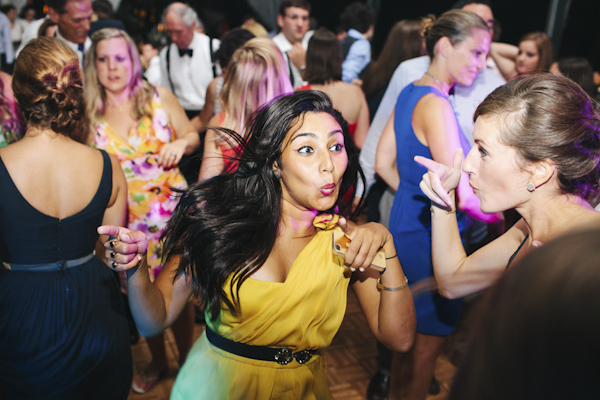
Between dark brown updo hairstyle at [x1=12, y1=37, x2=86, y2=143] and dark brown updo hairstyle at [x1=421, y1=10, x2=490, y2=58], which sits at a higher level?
dark brown updo hairstyle at [x1=421, y1=10, x2=490, y2=58]

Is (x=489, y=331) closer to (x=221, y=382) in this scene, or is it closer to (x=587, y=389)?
(x=587, y=389)

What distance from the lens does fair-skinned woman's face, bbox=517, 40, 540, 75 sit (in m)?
4.20

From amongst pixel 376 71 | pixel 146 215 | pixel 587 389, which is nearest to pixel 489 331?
pixel 587 389

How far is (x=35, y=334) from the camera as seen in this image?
186cm

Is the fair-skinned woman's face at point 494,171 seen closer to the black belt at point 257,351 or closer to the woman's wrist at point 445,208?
the woman's wrist at point 445,208

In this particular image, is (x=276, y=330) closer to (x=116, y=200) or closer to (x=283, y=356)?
(x=283, y=356)

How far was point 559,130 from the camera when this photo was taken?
49.6 inches

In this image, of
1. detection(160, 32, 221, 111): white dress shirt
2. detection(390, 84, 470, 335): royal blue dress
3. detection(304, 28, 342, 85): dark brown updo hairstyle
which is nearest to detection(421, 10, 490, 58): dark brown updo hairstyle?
detection(390, 84, 470, 335): royal blue dress

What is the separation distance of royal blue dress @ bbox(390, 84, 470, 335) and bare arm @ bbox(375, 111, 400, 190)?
0.18 metres

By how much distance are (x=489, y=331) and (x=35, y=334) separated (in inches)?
72.0

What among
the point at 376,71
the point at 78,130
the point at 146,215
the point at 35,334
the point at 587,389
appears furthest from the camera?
the point at 376,71

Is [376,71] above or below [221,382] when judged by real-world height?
above

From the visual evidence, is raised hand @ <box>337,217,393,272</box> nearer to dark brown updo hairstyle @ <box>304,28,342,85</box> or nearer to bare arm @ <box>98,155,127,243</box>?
bare arm @ <box>98,155,127,243</box>

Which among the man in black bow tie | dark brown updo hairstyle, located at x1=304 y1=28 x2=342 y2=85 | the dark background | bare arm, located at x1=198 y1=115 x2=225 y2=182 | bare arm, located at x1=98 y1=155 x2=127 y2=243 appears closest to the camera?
bare arm, located at x1=98 y1=155 x2=127 y2=243
